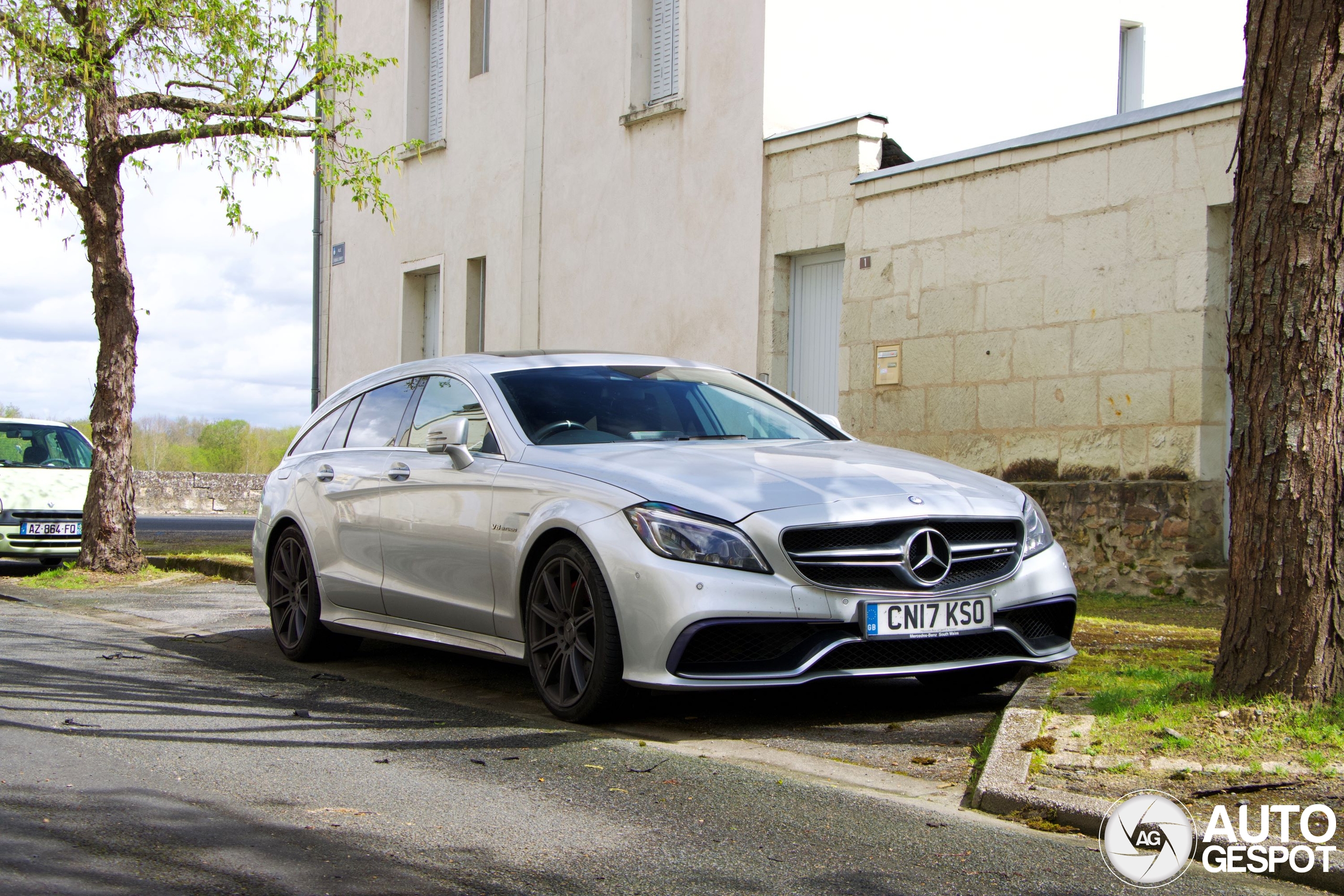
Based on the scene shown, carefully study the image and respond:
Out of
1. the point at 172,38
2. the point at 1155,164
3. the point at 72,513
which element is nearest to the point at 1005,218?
the point at 1155,164

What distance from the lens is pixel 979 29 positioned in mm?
15586

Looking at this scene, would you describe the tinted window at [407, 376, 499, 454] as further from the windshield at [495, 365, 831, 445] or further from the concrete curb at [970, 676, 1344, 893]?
the concrete curb at [970, 676, 1344, 893]

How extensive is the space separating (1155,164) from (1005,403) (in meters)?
2.34

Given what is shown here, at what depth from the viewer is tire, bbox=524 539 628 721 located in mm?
5547

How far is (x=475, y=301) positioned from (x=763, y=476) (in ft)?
47.2

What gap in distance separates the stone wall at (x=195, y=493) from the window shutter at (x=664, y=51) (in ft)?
73.6

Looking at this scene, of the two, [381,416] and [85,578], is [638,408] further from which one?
[85,578]

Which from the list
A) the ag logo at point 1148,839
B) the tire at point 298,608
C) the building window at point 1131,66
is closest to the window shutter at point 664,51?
the building window at point 1131,66

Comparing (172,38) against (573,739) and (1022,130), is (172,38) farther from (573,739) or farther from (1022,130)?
(573,739)

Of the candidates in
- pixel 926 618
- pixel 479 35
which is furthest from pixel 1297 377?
pixel 479 35

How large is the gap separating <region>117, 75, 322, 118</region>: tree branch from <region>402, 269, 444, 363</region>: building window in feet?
20.8

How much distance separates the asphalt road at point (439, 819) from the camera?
377 centimetres

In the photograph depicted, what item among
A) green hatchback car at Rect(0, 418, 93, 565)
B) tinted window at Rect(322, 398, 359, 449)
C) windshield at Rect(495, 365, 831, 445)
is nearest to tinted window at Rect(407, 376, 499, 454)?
windshield at Rect(495, 365, 831, 445)

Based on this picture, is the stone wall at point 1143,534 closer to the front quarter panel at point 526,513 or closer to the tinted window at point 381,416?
the tinted window at point 381,416
